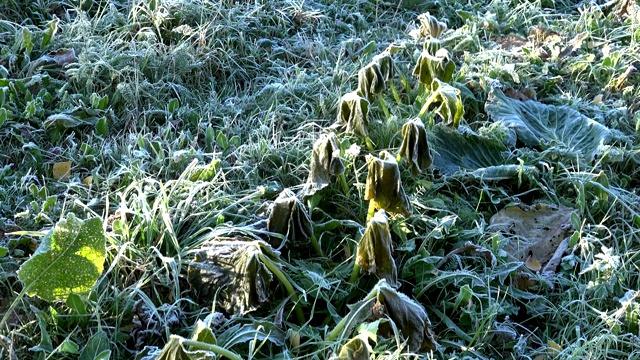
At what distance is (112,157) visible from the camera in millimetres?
2848

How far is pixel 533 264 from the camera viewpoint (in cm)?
258

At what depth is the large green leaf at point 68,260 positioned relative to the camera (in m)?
2.09

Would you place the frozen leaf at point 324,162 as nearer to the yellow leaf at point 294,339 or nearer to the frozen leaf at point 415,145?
the frozen leaf at point 415,145

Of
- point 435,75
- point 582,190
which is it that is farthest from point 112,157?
point 582,190

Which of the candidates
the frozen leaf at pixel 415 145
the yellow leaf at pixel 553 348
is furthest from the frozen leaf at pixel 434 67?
the yellow leaf at pixel 553 348

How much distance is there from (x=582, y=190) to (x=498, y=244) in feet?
1.46

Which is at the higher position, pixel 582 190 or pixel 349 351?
pixel 349 351

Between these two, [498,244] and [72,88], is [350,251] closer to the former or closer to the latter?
[498,244]

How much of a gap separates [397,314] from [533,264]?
0.81 meters

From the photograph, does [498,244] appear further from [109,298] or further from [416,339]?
[109,298]

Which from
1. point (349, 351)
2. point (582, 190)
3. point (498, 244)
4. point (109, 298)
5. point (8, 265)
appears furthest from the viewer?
point (582, 190)

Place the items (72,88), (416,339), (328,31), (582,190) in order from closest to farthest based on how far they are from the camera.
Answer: (416,339)
(582,190)
(72,88)
(328,31)

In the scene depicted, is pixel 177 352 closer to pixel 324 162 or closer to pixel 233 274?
pixel 233 274

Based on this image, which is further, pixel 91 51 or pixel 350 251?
pixel 91 51
